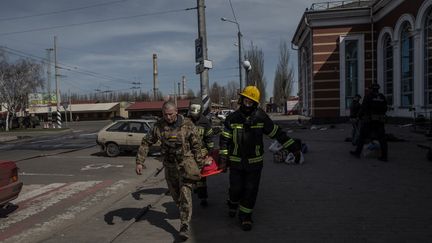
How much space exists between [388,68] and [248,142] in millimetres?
22175

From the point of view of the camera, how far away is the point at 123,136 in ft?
48.6

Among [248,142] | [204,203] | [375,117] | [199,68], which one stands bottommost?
[204,203]

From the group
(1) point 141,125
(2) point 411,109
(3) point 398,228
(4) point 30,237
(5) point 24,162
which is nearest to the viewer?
(3) point 398,228

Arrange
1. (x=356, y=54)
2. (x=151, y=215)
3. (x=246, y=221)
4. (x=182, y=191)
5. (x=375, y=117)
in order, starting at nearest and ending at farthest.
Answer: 1. (x=182, y=191)
2. (x=246, y=221)
3. (x=151, y=215)
4. (x=375, y=117)
5. (x=356, y=54)

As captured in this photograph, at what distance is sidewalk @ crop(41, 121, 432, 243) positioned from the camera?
488cm

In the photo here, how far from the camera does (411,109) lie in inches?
801

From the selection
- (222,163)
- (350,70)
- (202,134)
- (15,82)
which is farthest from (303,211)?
(15,82)

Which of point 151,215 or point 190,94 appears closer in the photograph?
point 151,215

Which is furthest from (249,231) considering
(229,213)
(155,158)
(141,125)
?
(141,125)

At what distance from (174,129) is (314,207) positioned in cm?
252

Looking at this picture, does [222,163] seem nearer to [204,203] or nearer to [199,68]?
[204,203]

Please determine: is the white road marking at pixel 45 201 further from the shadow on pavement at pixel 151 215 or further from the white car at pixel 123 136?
the white car at pixel 123 136

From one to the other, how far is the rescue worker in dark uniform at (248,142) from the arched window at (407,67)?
60.6 ft

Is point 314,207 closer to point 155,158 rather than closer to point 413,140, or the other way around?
point 155,158
